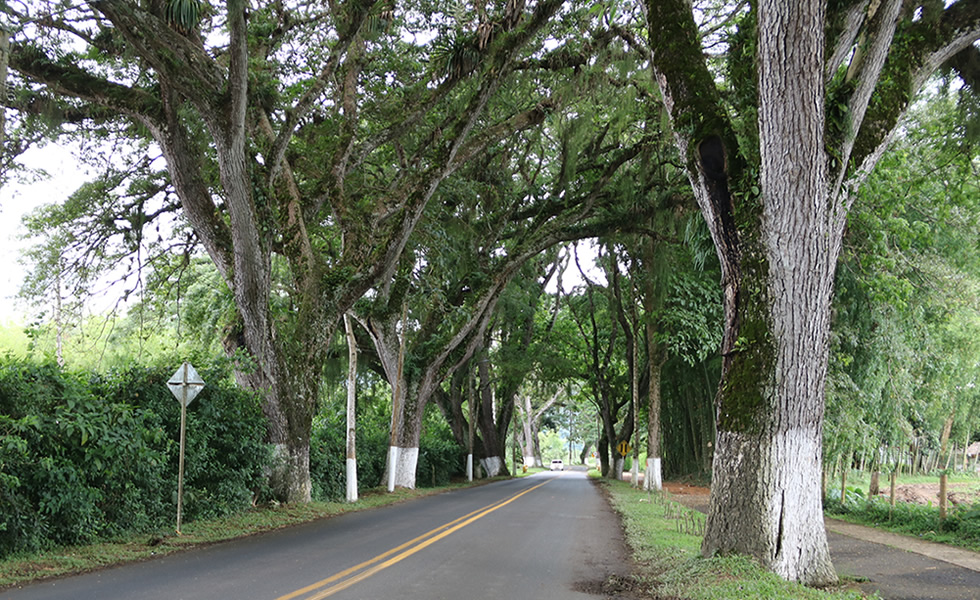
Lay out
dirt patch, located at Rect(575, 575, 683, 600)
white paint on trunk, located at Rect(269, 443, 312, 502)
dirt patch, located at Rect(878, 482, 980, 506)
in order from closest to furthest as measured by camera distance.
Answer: dirt patch, located at Rect(575, 575, 683, 600) < white paint on trunk, located at Rect(269, 443, 312, 502) < dirt patch, located at Rect(878, 482, 980, 506)

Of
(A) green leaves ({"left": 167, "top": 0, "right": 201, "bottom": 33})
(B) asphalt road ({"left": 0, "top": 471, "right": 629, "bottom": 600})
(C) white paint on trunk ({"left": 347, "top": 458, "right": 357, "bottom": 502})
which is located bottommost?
(C) white paint on trunk ({"left": 347, "top": 458, "right": 357, "bottom": 502})

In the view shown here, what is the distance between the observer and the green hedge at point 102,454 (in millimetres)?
7504

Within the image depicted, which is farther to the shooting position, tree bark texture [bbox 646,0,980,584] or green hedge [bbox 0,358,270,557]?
green hedge [bbox 0,358,270,557]

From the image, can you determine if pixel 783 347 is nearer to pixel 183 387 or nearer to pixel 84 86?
pixel 183 387

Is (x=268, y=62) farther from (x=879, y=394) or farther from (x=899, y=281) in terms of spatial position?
(x=879, y=394)

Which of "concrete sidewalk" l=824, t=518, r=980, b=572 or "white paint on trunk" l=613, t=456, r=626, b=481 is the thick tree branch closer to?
"concrete sidewalk" l=824, t=518, r=980, b=572

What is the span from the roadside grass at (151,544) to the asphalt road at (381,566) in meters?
0.36

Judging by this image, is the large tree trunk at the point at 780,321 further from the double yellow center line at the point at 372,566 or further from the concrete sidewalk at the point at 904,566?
the double yellow center line at the point at 372,566

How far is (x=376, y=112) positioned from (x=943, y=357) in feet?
47.4

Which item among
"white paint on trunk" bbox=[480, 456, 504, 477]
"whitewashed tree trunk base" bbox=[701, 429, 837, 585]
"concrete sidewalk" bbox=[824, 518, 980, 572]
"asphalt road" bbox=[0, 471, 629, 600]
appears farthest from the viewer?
"white paint on trunk" bbox=[480, 456, 504, 477]

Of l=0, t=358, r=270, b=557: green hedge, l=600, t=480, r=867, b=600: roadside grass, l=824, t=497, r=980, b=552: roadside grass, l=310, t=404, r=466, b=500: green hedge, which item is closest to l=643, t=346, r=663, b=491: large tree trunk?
l=824, t=497, r=980, b=552: roadside grass

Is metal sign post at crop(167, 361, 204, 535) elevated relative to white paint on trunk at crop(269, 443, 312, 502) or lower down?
elevated

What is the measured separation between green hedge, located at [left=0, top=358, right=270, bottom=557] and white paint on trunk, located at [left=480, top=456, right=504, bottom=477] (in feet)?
69.0

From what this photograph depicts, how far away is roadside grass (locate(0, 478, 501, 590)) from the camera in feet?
22.4
